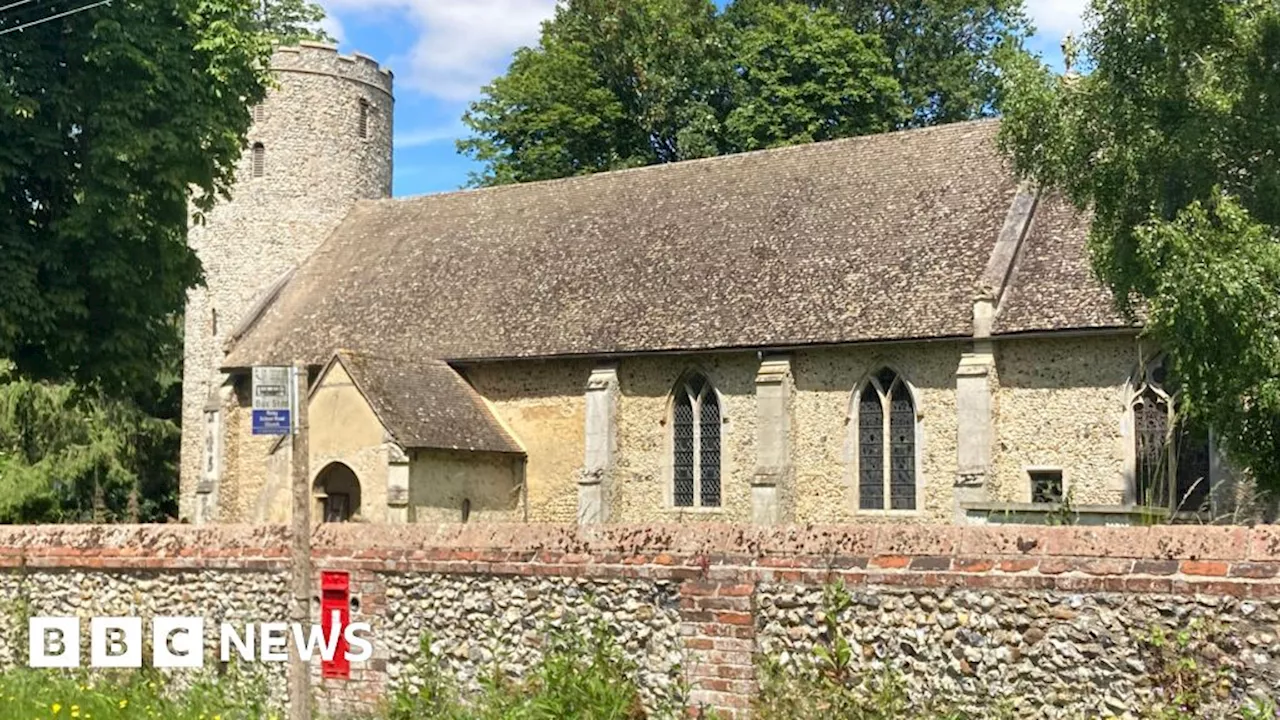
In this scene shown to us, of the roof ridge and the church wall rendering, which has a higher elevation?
→ the roof ridge

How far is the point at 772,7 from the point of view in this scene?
3938cm

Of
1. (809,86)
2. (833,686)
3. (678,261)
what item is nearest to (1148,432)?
(678,261)

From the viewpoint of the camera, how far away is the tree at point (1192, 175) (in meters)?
14.1

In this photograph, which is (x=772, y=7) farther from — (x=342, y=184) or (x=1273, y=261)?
(x=1273, y=261)

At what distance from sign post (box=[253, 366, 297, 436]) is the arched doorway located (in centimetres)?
1526

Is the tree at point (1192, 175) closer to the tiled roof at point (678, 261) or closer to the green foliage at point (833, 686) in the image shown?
the tiled roof at point (678, 261)

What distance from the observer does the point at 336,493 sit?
25297 millimetres

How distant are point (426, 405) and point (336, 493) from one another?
2369 millimetres

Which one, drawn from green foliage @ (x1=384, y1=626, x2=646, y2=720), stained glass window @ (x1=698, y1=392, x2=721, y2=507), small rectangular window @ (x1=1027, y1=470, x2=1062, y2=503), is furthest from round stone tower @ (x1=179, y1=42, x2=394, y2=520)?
green foliage @ (x1=384, y1=626, x2=646, y2=720)

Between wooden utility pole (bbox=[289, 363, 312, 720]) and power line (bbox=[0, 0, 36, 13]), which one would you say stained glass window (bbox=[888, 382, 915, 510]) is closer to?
wooden utility pole (bbox=[289, 363, 312, 720])

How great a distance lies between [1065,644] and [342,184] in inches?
1127

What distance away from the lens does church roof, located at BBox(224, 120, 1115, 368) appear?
22906 mm

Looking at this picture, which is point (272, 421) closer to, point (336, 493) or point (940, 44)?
point (336, 493)

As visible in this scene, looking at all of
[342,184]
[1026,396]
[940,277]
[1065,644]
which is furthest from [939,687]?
[342,184]
